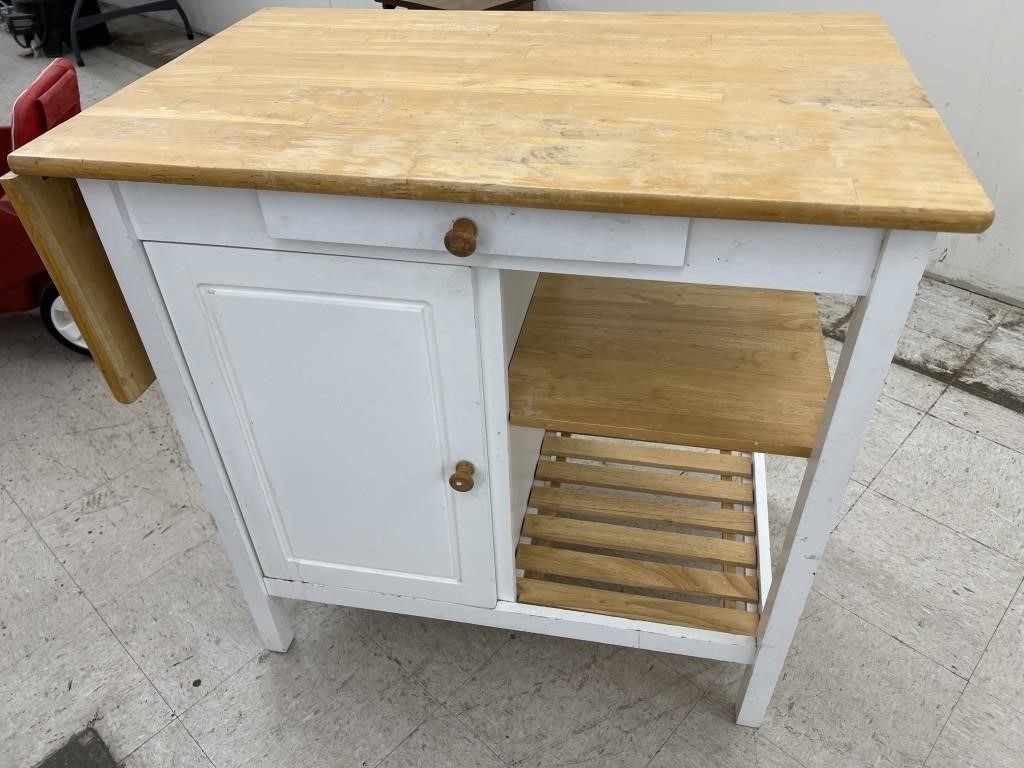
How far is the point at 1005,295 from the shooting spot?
242 centimetres

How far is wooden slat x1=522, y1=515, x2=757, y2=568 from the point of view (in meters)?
1.48

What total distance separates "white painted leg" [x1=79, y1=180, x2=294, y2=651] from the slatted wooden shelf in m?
0.52

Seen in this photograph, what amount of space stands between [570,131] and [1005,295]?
7.03 ft

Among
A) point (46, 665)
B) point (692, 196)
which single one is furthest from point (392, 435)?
point (46, 665)

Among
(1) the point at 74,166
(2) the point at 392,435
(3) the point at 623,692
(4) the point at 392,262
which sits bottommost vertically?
(3) the point at 623,692

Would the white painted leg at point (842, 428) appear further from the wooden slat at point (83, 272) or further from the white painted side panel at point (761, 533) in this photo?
the wooden slat at point (83, 272)

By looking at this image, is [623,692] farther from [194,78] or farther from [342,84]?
[194,78]

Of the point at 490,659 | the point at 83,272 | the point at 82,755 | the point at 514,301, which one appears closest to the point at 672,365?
the point at 514,301

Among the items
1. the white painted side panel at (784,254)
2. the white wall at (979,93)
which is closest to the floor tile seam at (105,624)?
the white painted side panel at (784,254)

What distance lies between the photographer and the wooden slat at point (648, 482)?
1646 mm

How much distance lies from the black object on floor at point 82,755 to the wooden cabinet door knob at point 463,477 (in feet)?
2.92

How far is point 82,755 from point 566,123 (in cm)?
144

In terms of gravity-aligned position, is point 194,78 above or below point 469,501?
above

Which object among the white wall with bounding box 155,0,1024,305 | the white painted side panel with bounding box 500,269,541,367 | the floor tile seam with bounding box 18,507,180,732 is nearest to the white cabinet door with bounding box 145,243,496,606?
the white painted side panel with bounding box 500,269,541,367
